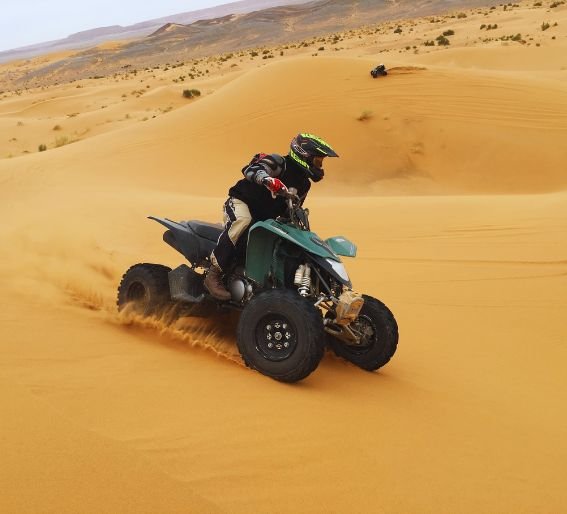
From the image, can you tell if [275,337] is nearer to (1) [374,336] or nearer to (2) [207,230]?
(1) [374,336]

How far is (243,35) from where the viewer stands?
71.6 metres

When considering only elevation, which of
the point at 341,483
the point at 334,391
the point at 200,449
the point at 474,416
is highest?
the point at 200,449

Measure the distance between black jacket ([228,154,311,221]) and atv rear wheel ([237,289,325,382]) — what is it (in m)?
0.78

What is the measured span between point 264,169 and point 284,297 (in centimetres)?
94

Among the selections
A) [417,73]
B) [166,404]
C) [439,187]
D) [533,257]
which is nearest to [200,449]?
[166,404]

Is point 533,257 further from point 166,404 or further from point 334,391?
point 166,404

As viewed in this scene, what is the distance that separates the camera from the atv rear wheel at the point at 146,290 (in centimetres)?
501

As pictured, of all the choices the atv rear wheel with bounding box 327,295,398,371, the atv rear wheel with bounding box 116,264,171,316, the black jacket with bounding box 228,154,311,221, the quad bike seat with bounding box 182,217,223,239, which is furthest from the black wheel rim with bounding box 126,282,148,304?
the atv rear wheel with bounding box 327,295,398,371

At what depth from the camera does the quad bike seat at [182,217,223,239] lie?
16.5ft

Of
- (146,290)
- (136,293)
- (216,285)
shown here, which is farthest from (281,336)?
(136,293)

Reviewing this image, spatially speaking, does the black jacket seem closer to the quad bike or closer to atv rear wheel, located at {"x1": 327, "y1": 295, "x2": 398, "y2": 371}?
the quad bike

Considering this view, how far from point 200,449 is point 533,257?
6.12 meters

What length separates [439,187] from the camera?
14.0 metres

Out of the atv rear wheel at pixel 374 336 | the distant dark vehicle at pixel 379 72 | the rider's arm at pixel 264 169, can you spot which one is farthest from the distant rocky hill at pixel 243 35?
the atv rear wheel at pixel 374 336
